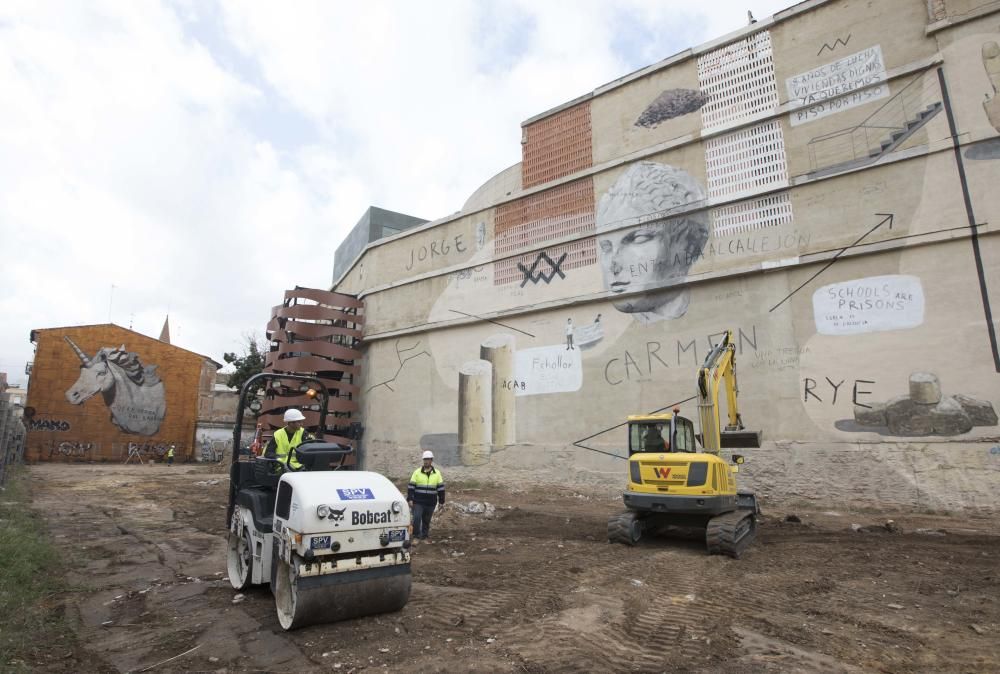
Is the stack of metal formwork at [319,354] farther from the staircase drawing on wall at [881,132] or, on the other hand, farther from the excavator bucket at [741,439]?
the staircase drawing on wall at [881,132]

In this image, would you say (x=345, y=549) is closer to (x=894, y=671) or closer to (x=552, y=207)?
(x=894, y=671)

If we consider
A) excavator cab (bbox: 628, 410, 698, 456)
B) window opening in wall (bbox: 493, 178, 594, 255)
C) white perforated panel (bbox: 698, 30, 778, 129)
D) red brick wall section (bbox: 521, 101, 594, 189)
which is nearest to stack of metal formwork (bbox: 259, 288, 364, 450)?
window opening in wall (bbox: 493, 178, 594, 255)

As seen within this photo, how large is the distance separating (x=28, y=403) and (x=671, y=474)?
39.0 m

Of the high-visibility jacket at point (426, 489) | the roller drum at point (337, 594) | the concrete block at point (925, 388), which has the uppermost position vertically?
the concrete block at point (925, 388)

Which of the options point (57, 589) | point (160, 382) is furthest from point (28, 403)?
point (57, 589)

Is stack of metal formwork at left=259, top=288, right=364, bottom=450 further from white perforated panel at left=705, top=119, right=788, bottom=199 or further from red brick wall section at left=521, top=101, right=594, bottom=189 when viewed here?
white perforated panel at left=705, top=119, right=788, bottom=199

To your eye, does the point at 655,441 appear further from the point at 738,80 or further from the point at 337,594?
the point at 738,80

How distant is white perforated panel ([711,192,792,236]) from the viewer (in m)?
14.0

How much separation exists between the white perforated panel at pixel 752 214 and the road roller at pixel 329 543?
1263 cm

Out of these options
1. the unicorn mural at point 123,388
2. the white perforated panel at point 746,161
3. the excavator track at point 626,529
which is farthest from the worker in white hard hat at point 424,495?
the unicorn mural at point 123,388

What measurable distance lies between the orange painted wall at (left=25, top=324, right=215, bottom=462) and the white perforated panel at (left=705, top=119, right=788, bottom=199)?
3650 cm

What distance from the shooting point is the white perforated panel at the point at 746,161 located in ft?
46.8

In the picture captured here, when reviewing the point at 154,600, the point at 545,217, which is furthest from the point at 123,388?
the point at 154,600

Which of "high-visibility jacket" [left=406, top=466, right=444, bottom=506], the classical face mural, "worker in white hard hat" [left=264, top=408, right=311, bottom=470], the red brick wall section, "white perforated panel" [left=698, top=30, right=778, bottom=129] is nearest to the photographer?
"worker in white hard hat" [left=264, top=408, right=311, bottom=470]
